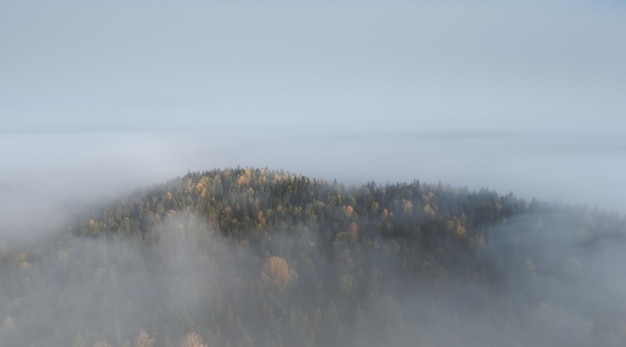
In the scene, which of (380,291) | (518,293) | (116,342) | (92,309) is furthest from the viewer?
(518,293)

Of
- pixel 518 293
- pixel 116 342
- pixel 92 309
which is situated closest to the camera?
pixel 116 342

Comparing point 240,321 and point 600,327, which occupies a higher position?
point 240,321

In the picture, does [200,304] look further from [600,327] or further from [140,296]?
[600,327]

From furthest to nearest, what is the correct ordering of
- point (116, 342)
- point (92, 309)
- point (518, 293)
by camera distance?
1. point (518, 293)
2. point (92, 309)
3. point (116, 342)

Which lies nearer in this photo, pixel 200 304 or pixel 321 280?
pixel 200 304

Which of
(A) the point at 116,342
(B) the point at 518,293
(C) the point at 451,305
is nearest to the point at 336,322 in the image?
(C) the point at 451,305

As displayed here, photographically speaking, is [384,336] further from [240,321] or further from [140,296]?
[140,296]

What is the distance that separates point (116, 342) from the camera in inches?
5891

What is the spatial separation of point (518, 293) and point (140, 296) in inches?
6168

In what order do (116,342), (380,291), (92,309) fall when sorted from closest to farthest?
(116,342), (92,309), (380,291)

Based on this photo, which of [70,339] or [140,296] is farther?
[140,296]

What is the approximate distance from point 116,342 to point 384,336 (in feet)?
288

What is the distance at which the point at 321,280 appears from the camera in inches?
7534

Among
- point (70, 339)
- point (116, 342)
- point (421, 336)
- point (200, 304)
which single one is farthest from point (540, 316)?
point (70, 339)
